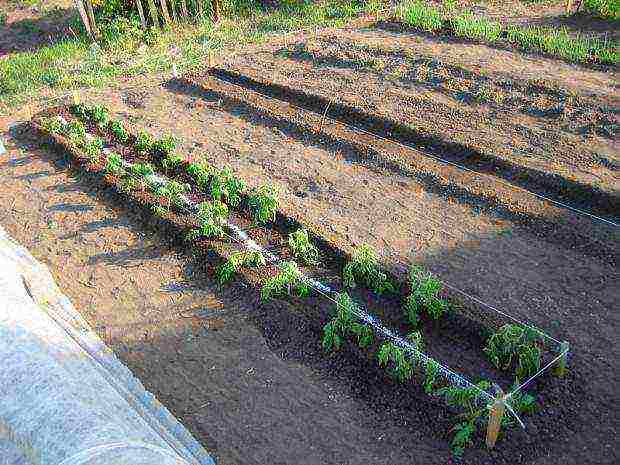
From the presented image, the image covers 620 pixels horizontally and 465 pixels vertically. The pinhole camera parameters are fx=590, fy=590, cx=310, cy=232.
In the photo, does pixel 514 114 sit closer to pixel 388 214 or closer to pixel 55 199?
pixel 388 214

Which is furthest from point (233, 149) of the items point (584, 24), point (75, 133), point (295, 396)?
point (584, 24)

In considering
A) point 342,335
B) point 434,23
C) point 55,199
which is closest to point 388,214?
point 342,335

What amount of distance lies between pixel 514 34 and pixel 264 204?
724 cm

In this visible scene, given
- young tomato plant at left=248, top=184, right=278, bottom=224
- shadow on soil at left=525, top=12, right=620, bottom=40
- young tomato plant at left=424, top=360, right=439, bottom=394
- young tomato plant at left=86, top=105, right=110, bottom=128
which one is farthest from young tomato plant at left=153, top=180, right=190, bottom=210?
shadow on soil at left=525, top=12, right=620, bottom=40

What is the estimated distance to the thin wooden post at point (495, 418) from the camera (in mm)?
4074

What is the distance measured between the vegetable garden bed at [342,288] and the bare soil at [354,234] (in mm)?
170

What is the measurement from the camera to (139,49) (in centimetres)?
1245

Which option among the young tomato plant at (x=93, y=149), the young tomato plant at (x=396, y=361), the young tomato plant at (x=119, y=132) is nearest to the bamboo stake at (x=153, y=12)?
the young tomato plant at (x=119, y=132)

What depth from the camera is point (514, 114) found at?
8.74 metres

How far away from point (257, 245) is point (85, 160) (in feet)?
11.0

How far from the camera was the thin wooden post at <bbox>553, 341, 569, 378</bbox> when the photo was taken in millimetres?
4594

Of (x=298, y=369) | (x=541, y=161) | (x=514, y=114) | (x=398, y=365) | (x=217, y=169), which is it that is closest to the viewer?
(x=398, y=365)

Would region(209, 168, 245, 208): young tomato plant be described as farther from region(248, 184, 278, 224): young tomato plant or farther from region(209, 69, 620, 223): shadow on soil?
region(209, 69, 620, 223): shadow on soil

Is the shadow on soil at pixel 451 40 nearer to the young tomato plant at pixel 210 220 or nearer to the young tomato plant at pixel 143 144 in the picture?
the young tomato plant at pixel 143 144
